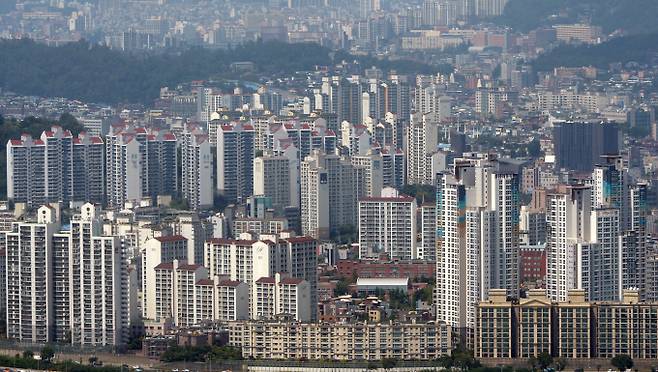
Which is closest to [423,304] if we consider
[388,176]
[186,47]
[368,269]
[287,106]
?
[368,269]

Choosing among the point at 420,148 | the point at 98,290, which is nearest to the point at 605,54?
the point at 420,148

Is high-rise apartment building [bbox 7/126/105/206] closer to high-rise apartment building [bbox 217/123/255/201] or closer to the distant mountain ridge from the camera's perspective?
high-rise apartment building [bbox 217/123/255/201]

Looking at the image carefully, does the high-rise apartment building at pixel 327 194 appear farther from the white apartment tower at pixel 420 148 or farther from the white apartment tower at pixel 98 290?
the white apartment tower at pixel 98 290

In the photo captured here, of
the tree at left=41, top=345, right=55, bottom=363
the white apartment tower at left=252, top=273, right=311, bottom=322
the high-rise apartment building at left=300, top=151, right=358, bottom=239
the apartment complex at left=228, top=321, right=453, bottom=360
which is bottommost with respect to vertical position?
the tree at left=41, top=345, right=55, bottom=363

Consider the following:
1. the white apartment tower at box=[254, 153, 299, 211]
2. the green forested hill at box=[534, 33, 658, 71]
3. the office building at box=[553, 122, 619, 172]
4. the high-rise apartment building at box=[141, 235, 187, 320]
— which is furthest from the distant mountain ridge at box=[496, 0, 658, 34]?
the high-rise apartment building at box=[141, 235, 187, 320]

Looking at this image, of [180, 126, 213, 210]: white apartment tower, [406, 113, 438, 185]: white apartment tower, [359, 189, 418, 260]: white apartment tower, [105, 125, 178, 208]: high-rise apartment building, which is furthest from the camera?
[406, 113, 438, 185]: white apartment tower

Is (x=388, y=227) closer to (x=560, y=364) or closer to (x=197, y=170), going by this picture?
(x=197, y=170)
